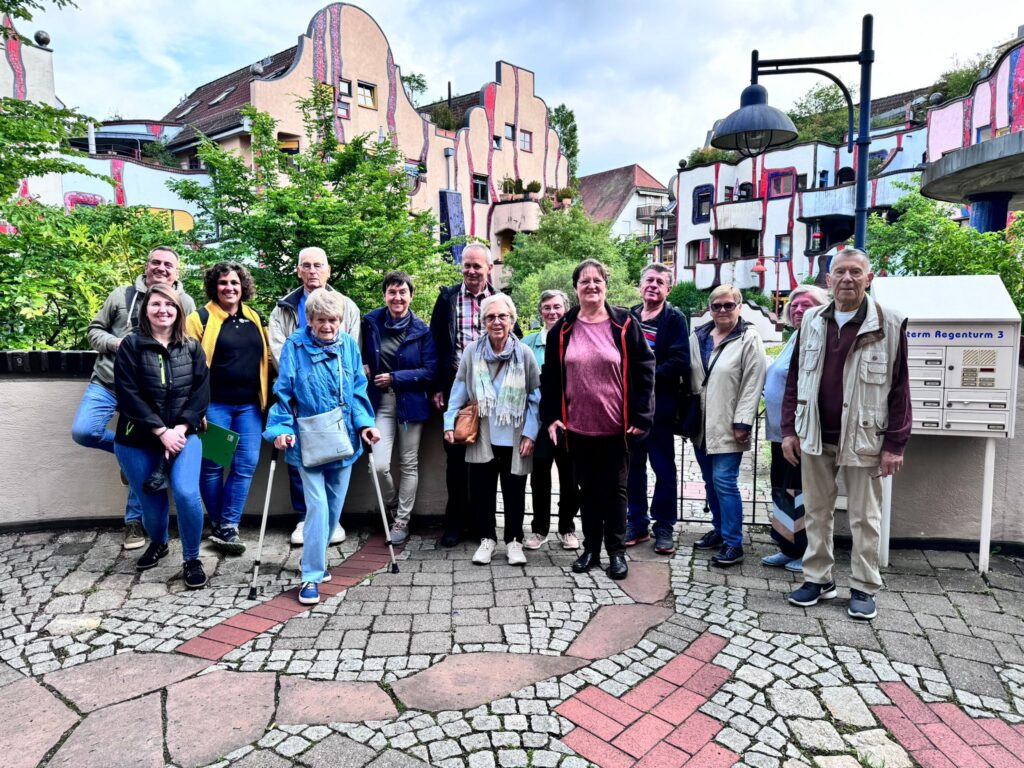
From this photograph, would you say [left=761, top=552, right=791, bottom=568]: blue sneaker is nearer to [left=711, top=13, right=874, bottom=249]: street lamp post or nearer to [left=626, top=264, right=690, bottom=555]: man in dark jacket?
[left=626, top=264, right=690, bottom=555]: man in dark jacket

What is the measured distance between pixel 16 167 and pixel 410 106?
80.2ft

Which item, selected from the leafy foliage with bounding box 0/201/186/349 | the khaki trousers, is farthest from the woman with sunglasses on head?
the leafy foliage with bounding box 0/201/186/349

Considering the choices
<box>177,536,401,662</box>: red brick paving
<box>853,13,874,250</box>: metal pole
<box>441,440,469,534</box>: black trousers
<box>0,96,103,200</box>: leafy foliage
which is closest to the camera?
<box>177,536,401,662</box>: red brick paving

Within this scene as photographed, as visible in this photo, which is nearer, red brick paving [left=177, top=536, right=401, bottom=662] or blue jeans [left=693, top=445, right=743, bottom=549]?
red brick paving [left=177, top=536, right=401, bottom=662]

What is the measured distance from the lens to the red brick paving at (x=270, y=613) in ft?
11.8

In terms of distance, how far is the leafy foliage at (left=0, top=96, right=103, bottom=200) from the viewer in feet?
19.1

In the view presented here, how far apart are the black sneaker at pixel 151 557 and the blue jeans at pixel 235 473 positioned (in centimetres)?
40

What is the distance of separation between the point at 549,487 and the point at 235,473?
222cm

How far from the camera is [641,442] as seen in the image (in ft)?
15.6

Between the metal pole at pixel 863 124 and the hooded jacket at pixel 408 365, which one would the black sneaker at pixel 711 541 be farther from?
the metal pole at pixel 863 124

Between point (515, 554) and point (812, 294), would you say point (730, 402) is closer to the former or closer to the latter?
point (812, 294)

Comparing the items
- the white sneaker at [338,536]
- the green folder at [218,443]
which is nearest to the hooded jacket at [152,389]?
the green folder at [218,443]

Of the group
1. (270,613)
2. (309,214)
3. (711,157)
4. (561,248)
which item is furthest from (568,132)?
(270,613)

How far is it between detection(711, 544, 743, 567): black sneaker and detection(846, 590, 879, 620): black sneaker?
32.7 inches
